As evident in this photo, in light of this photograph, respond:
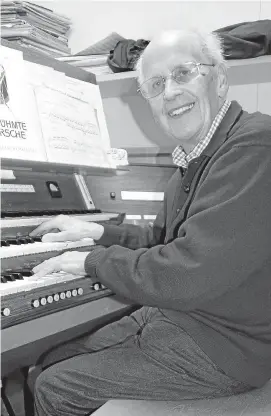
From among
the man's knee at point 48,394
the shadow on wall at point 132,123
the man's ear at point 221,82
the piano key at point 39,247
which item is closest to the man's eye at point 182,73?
the man's ear at point 221,82

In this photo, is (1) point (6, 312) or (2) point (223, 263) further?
(1) point (6, 312)

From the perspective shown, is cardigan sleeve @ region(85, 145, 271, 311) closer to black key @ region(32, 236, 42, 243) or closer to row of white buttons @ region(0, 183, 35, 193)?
black key @ region(32, 236, 42, 243)

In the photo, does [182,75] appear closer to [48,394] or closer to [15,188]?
[15,188]

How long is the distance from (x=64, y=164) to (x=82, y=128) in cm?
24

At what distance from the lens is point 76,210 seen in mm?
2027

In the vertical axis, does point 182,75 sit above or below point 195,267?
above

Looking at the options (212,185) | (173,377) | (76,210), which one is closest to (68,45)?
(76,210)

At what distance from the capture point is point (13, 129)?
1801 mm

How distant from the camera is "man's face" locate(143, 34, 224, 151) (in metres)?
1.50

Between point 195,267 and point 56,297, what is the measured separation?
573 mm

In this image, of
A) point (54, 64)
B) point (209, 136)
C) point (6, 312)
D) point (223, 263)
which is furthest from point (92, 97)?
point (223, 263)

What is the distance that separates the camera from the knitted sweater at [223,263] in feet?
4.05

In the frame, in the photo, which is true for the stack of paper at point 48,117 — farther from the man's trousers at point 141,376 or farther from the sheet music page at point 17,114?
the man's trousers at point 141,376

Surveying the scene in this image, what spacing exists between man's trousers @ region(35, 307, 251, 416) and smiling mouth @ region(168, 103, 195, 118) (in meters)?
0.61
